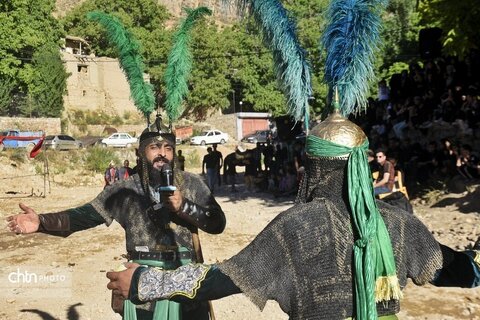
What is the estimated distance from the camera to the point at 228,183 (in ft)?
73.9

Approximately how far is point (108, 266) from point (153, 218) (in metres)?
5.85

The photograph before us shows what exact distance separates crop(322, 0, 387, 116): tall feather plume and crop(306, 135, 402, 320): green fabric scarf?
357 mm

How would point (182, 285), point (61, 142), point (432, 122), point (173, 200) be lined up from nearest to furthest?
1. point (182, 285)
2. point (173, 200)
3. point (432, 122)
4. point (61, 142)

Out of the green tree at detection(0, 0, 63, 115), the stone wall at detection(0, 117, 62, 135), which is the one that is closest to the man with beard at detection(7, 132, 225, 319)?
the stone wall at detection(0, 117, 62, 135)

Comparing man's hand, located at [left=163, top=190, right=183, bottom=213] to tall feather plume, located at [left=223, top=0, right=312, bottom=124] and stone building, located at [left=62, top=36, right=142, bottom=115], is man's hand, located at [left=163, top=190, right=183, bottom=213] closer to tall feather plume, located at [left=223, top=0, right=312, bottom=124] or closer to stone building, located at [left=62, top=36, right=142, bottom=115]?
tall feather plume, located at [left=223, top=0, right=312, bottom=124]

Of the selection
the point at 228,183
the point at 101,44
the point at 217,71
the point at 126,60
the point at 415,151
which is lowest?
the point at 228,183

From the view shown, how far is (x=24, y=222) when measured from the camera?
3689mm

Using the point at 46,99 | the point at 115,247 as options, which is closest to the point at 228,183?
the point at 115,247

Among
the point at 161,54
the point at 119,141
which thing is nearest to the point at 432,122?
the point at 119,141

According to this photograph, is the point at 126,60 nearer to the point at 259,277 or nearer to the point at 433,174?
the point at 259,277

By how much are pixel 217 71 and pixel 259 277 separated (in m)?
47.8

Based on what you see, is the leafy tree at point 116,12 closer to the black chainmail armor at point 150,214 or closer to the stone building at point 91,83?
the stone building at point 91,83

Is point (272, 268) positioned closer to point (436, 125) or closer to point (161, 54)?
point (436, 125)

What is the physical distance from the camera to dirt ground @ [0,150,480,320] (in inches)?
266
